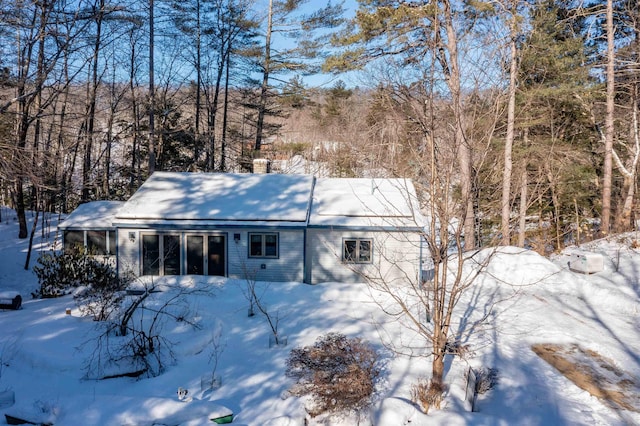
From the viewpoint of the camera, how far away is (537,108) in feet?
56.4

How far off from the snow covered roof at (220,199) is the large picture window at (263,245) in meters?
0.51

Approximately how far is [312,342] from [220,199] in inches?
291

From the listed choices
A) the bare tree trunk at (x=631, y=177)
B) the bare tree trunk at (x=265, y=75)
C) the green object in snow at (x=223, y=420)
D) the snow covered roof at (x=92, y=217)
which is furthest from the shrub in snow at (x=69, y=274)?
the bare tree trunk at (x=631, y=177)

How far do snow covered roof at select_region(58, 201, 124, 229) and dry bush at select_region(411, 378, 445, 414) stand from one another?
11275 mm

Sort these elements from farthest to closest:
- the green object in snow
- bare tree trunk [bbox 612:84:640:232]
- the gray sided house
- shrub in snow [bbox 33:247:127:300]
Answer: bare tree trunk [bbox 612:84:640:232] → the gray sided house → shrub in snow [bbox 33:247:127:300] → the green object in snow

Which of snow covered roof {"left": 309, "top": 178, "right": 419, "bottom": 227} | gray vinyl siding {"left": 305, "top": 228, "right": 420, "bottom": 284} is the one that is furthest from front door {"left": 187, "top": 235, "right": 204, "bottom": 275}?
snow covered roof {"left": 309, "top": 178, "right": 419, "bottom": 227}

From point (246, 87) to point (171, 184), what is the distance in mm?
11134

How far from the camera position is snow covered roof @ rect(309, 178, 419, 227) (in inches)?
500

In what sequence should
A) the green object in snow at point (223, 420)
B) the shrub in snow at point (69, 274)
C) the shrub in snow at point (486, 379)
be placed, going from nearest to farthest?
the green object in snow at point (223, 420) < the shrub in snow at point (486, 379) < the shrub in snow at point (69, 274)

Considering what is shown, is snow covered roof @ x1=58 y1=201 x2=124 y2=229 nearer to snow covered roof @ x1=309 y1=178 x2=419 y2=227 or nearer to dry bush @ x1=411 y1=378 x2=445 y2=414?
snow covered roof @ x1=309 y1=178 x2=419 y2=227

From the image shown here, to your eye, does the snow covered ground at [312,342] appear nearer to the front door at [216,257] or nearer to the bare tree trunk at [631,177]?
the front door at [216,257]

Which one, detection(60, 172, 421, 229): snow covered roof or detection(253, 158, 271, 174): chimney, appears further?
detection(253, 158, 271, 174): chimney

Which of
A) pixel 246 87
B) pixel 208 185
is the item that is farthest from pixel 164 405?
pixel 246 87

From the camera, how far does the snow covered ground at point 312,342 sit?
584 cm
